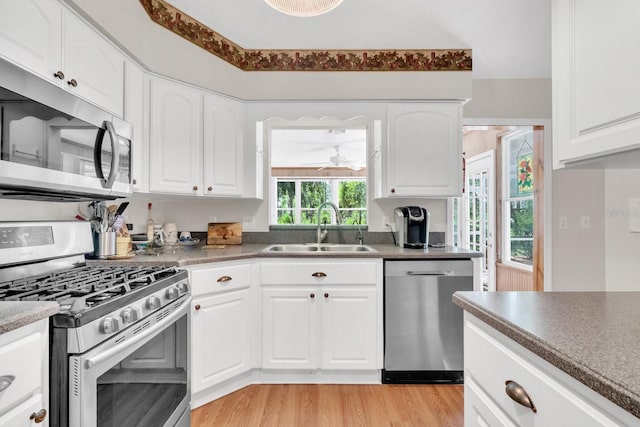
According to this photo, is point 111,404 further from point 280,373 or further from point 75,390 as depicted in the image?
point 280,373

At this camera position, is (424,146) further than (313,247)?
No

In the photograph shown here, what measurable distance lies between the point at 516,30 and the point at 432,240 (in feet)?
5.42

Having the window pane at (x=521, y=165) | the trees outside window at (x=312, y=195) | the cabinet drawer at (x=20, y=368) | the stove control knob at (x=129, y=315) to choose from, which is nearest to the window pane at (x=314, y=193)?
the trees outside window at (x=312, y=195)

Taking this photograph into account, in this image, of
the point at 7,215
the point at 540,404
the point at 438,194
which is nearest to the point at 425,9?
the point at 438,194

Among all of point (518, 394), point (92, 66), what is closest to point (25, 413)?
point (518, 394)

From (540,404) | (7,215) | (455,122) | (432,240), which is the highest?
(455,122)

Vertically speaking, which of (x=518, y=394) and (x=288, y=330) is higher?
(x=518, y=394)

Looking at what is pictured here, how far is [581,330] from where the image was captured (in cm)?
76

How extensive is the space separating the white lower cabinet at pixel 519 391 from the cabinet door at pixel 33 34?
185 cm

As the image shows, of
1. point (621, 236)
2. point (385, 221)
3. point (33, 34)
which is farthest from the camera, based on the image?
point (385, 221)

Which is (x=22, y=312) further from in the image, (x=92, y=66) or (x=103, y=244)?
(x=92, y=66)

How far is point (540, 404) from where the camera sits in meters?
0.69

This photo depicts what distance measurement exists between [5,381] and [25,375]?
0.07 meters

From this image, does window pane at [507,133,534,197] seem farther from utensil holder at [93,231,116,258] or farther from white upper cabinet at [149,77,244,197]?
utensil holder at [93,231,116,258]
